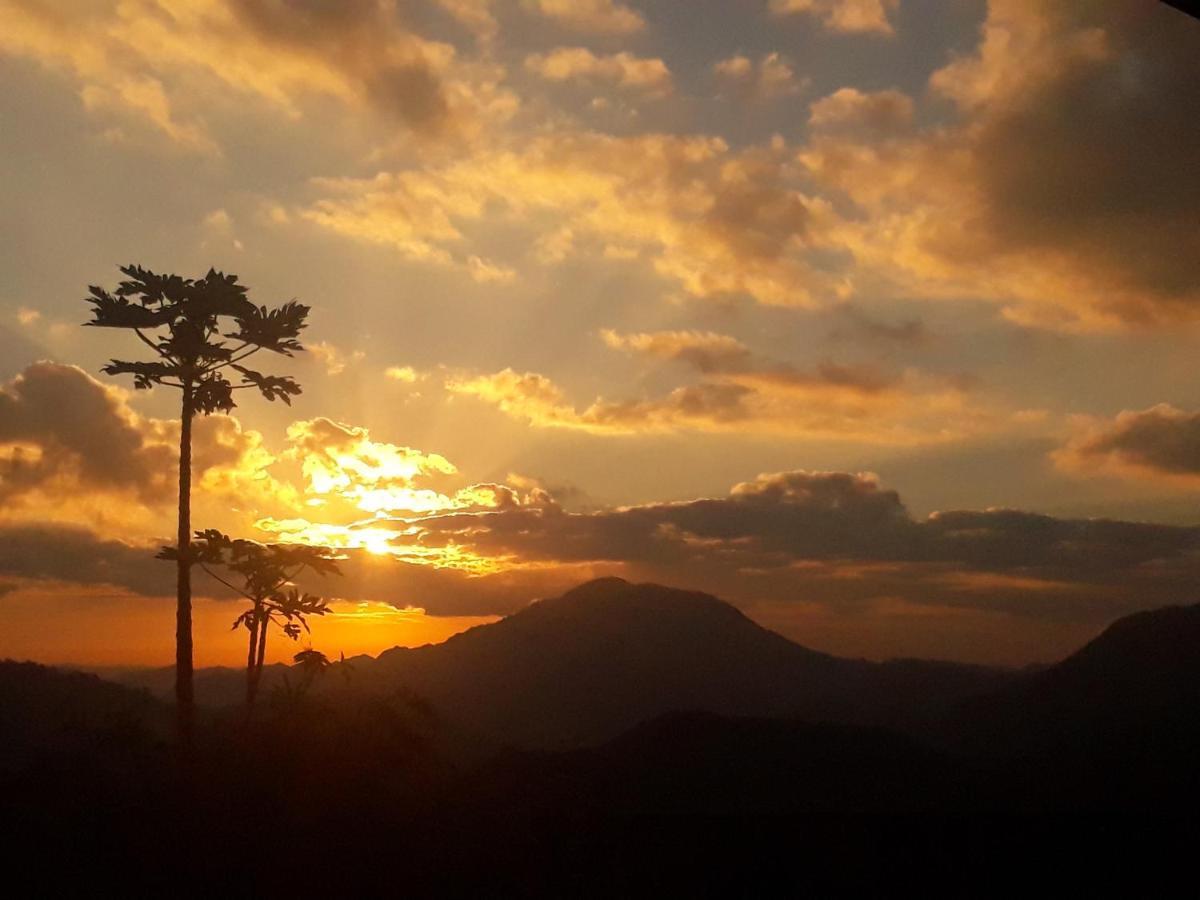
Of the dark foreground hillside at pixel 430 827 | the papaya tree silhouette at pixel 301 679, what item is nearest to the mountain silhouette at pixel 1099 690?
the dark foreground hillside at pixel 430 827

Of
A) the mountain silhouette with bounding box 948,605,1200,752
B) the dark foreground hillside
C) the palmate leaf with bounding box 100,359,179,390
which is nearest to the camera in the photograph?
the dark foreground hillside

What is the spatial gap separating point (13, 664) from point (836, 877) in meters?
99.4

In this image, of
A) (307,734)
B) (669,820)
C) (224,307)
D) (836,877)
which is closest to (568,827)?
(669,820)

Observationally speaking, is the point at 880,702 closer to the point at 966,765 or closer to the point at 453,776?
the point at 966,765

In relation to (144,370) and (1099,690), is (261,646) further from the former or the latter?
(1099,690)

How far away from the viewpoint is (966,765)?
83.9 meters

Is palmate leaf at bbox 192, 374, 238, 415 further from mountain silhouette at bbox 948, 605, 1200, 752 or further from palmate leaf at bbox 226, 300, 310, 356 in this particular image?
mountain silhouette at bbox 948, 605, 1200, 752

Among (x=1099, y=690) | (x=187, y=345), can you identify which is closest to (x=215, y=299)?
(x=187, y=345)

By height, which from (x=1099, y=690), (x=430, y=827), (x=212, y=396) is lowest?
(x=1099, y=690)

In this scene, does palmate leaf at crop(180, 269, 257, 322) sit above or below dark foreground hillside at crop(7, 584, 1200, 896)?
above

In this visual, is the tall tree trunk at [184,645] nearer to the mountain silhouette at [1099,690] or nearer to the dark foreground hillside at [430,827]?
the dark foreground hillside at [430,827]

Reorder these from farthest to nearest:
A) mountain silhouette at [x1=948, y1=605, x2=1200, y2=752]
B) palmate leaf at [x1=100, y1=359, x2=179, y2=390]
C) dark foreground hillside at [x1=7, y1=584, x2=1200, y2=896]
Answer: mountain silhouette at [x1=948, y1=605, x2=1200, y2=752], palmate leaf at [x1=100, y1=359, x2=179, y2=390], dark foreground hillside at [x1=7, y1=584, x2=1200, y2=896]

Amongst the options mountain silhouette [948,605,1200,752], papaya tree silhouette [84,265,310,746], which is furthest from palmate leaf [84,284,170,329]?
mountain silhouette [948,605,1200,752]

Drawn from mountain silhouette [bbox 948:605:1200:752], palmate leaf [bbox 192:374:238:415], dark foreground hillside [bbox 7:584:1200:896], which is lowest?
mountain silhouette [bbox 948:605:1200:752]
